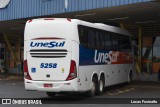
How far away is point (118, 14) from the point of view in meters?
25.4

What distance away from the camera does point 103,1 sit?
73.0 feet

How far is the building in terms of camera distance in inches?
888

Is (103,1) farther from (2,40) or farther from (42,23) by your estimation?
(2,40)

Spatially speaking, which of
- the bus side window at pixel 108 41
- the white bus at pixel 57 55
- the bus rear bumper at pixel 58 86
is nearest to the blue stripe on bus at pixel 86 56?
the white bus at pixel 57 55

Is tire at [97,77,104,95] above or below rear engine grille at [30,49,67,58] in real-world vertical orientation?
below

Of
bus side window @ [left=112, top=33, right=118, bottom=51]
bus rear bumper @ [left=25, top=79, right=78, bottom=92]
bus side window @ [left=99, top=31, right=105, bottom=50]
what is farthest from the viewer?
bus side window @ [left=112, top=33, right=118, bottom=51]

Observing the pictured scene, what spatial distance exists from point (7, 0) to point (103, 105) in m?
16.2

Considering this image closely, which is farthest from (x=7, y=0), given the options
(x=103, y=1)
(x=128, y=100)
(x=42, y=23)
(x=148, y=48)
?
(x=128, y=100)

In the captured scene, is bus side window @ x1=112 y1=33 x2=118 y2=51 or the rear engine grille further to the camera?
bus side window @ x1=112 y1=33 x2=118 y2=51

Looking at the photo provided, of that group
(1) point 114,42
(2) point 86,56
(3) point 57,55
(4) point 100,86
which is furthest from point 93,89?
(1) point 114,42

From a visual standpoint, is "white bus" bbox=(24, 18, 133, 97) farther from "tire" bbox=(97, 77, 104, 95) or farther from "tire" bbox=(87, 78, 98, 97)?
"tire" bbox=(97, 77, 104, 95)

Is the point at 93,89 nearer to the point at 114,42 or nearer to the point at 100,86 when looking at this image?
the point at 100,86

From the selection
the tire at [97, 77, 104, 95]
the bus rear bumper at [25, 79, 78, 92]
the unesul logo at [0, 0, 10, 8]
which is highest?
the unesul logo at [0, 0, 10, 8]

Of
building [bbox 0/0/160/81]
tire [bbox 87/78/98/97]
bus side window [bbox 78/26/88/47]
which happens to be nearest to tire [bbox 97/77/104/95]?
tire [bbox 87/78/98/97]
